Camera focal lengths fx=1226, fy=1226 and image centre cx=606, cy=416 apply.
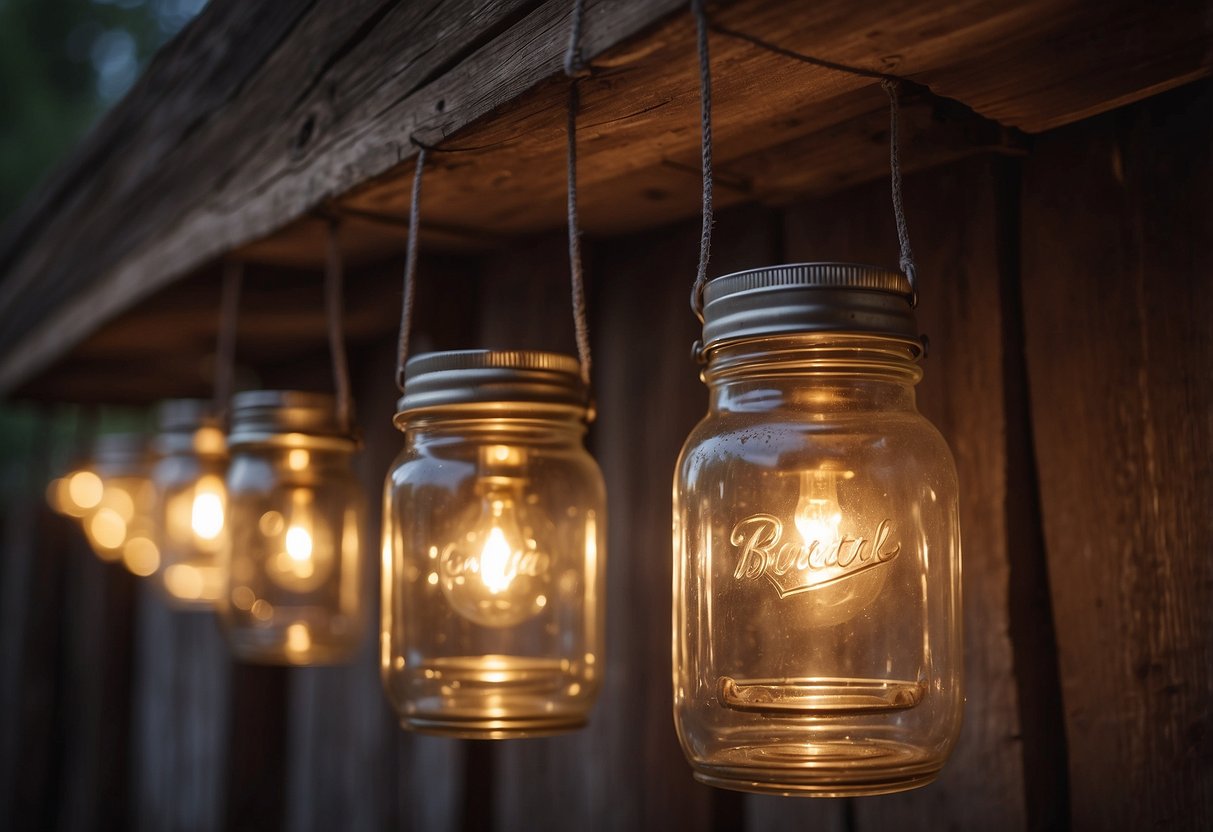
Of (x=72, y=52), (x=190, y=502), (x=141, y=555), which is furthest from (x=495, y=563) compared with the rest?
(x=72, y=52)

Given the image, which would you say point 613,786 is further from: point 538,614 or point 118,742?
point 118,742

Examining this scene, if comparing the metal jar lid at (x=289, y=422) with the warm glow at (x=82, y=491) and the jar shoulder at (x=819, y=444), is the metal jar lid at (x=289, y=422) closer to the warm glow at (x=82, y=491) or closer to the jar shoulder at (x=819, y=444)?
the jar shoulder at (x=819, y=444)

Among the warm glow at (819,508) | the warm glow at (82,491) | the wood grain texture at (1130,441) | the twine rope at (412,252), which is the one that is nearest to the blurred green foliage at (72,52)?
the warm glow at (82,491)

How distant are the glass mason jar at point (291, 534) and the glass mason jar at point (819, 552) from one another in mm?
710

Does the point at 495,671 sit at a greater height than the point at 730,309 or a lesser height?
lesser

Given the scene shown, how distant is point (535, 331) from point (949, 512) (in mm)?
813

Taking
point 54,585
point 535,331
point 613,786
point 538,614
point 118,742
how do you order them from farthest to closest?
point 54,585
point 118,742
point 535,331
point 613,786
point 538,614

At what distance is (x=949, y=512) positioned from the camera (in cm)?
90

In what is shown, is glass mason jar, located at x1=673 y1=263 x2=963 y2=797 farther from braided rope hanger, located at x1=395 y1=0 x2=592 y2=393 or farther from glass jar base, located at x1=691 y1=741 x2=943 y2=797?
braided rope hanger, located at x1=395 y1=0 x2=592 y2=393

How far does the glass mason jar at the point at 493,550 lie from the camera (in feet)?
3.49

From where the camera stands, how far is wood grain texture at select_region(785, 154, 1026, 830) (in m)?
1.05

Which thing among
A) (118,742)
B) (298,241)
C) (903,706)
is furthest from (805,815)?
(118,742)

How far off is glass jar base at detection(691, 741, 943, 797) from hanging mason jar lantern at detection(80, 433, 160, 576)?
2.10 meters

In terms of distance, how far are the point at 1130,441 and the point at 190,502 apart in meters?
1.69
